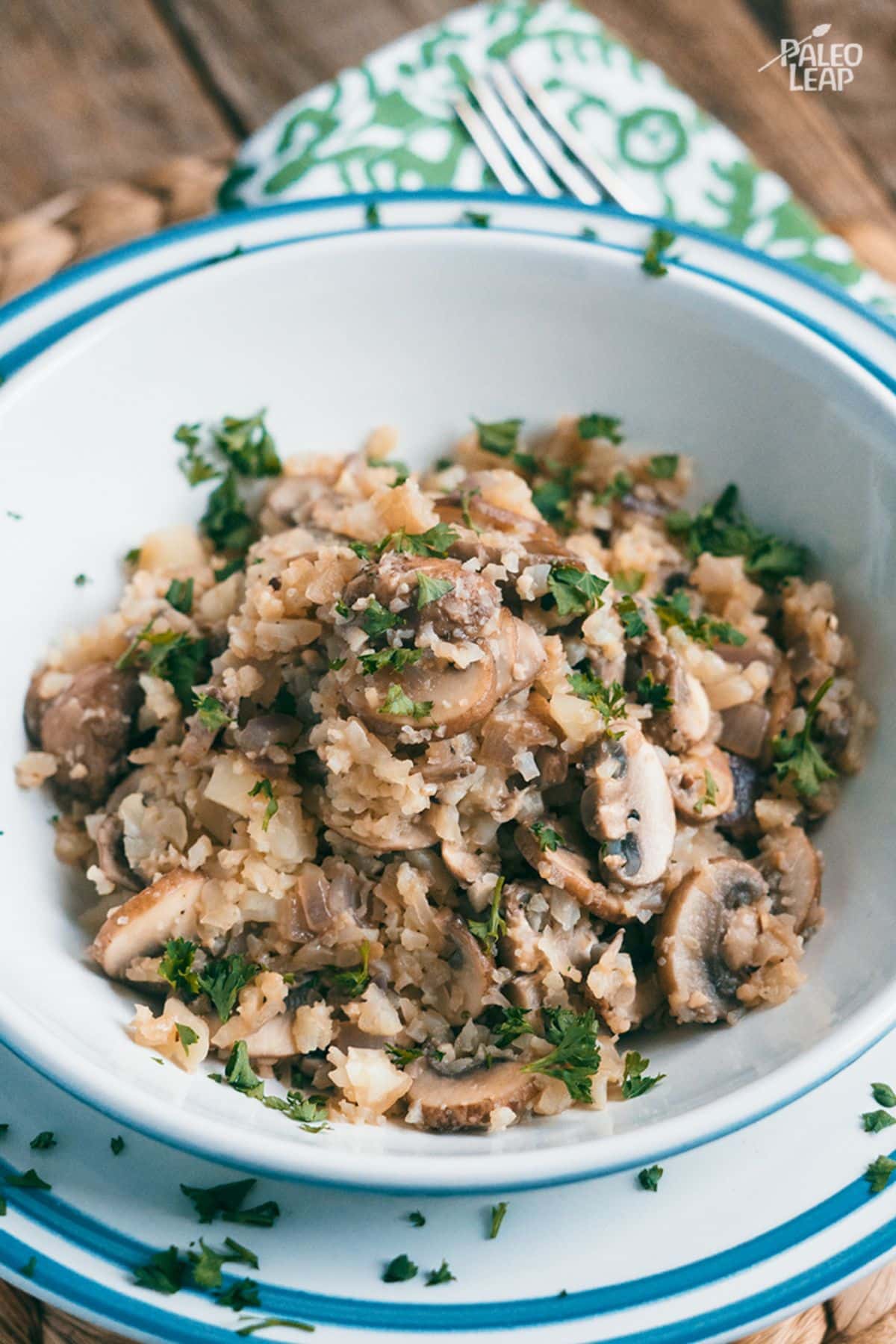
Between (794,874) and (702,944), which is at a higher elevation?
(794,874)

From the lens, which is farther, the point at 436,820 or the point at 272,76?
the point at 272,76

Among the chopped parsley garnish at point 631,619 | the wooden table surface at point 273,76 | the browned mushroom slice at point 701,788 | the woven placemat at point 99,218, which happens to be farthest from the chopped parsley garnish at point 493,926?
the wooden table surface at point 273,76

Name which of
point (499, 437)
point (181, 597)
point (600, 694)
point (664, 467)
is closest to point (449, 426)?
point (499, 437)

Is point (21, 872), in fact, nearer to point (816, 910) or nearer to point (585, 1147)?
point (585, 1147)

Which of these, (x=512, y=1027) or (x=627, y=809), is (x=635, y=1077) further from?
(x=627, y=809)

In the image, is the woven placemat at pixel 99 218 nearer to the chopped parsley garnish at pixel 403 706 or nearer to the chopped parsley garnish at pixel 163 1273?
the chopped parsley garnish at pixel 403 706

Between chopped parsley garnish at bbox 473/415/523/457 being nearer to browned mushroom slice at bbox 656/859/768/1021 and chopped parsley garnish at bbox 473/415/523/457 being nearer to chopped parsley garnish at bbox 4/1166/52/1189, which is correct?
browned mushroom slice at bbox 656/859/768/1021

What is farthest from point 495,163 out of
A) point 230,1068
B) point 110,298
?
point 230,1068
